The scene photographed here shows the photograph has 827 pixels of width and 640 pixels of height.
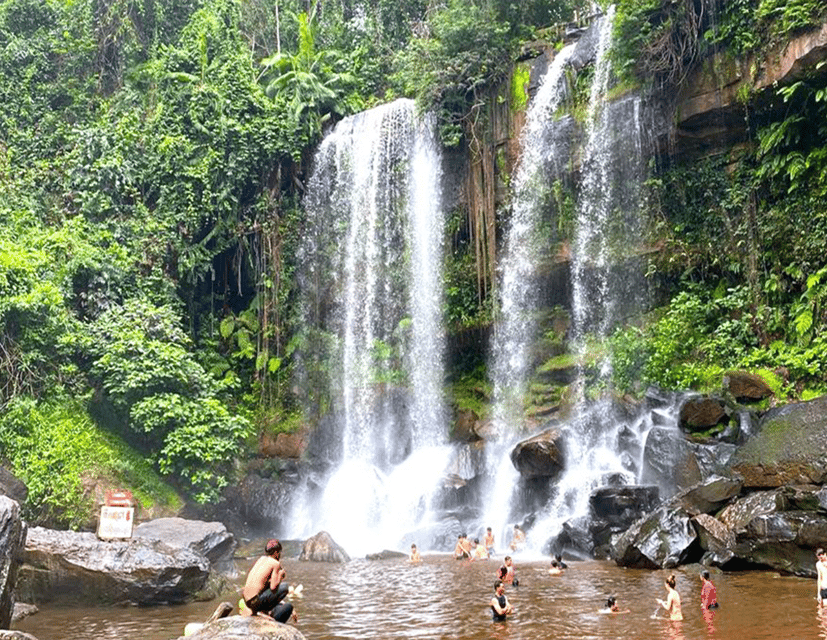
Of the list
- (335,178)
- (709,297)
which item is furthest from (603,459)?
(335,178)

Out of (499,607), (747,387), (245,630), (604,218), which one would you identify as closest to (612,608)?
(499,607)

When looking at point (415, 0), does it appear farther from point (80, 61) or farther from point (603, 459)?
point (603, 459)

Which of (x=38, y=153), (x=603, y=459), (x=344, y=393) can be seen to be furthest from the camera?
(x=38, y=153)

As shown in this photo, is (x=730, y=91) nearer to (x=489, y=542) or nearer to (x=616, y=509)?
(x=616, y=509)

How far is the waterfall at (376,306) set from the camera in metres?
21.6

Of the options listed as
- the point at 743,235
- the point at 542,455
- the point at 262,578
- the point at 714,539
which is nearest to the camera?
the point at 262,578

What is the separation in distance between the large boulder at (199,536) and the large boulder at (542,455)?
623 cm

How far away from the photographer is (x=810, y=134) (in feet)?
58.5

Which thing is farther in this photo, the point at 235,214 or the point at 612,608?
the point at 235,214

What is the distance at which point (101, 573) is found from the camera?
11172 millimetres

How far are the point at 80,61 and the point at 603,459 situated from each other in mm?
22655

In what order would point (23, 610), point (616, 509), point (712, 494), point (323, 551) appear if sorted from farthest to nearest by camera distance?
point (323, 551) < point (616, 509) < point (712, 494) < point (23, 610)

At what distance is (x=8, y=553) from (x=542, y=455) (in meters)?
11.0

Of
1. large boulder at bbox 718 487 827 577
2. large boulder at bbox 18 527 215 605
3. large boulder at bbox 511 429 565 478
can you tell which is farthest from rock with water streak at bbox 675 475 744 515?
large boulder at bbox 18 527 215 605
